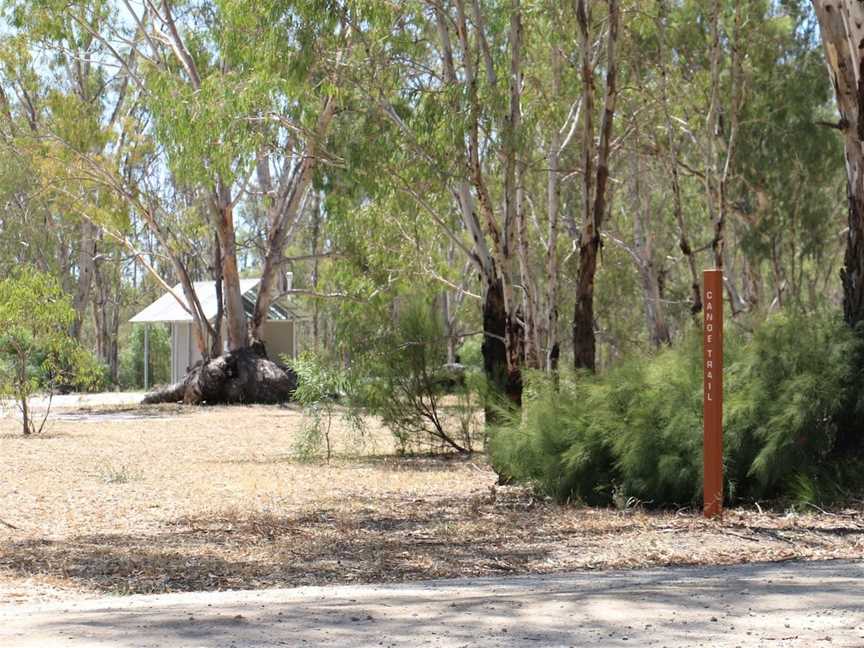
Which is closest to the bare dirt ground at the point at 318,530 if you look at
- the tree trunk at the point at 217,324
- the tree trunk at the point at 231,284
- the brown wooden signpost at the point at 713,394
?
the brown wooden signpost at the point at 713,394

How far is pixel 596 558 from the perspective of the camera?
27.9 ft

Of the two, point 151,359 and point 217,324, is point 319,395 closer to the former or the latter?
point 217,324

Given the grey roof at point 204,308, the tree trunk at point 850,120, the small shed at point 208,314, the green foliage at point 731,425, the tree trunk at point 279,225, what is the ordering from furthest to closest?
the small shed at point 208,314 → the grey roof at point 204,308 → the tree trunk at point 279,225 → the tree trunk at point 850,120 → the green foliage at point 731,425

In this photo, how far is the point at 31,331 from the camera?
2108 cm

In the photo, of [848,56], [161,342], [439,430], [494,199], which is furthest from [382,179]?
[161,342]

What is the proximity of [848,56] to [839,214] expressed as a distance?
21071mm

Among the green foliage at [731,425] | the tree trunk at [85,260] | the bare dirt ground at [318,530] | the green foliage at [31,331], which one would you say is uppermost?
the tree trunk at [85,260]

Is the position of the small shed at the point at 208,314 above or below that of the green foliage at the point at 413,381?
above

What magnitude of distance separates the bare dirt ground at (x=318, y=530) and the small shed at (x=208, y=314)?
77.4 feet

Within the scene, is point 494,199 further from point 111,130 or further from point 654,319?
point 111,130

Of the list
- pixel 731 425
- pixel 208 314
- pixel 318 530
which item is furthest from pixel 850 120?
pixel 208 314

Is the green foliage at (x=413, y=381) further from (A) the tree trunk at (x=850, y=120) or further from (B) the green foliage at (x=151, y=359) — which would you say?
(B) the green foliage at (x=151, y=359)

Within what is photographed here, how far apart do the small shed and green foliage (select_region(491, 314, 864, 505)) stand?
2780cm

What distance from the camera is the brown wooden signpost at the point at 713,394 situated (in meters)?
9.42
